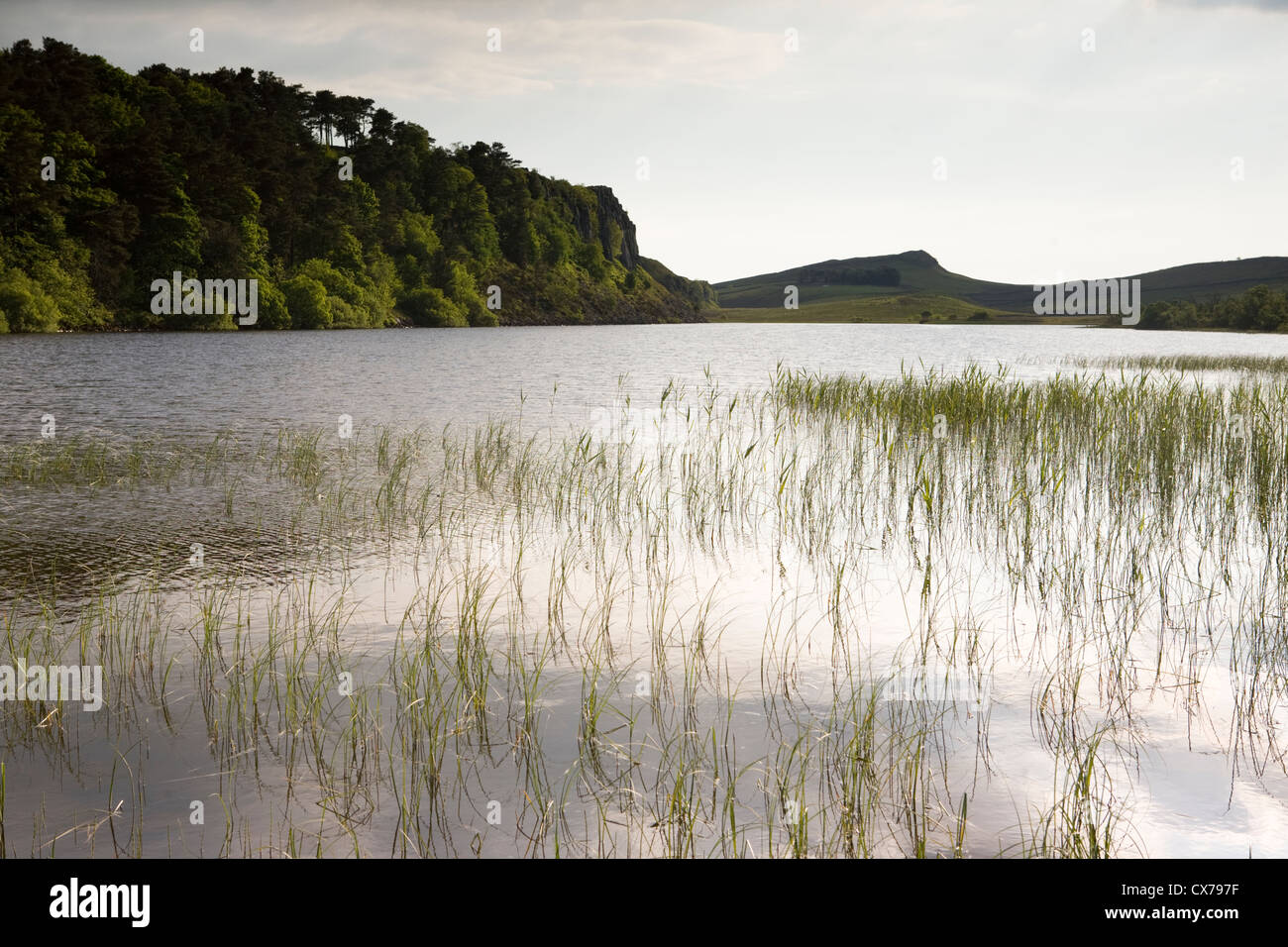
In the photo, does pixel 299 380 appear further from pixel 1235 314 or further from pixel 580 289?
pixel 580 289

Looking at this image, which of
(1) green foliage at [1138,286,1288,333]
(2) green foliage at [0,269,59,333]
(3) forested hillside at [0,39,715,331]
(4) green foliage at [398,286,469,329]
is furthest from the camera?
(4) green foliage at [398,286,469,329]

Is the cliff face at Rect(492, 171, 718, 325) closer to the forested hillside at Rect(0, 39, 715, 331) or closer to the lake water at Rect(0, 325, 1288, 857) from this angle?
the forested hillside at Rect(0, 39, 715, 331)

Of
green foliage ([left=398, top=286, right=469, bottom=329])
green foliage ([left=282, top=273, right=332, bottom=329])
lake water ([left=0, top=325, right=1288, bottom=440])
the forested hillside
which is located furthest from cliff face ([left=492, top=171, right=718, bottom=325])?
lake water ([left=0, top=325, right=1288, bottom=440])

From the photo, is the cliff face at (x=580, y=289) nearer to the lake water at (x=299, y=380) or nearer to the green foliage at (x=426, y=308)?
the green foliage at (x=426, y=308)

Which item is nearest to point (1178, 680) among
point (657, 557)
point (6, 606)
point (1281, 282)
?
point (657, 557)

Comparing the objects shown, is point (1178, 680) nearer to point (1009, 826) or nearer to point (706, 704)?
point (1009, 826)

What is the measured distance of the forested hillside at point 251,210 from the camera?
59.3m

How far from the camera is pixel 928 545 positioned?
9.06 metres

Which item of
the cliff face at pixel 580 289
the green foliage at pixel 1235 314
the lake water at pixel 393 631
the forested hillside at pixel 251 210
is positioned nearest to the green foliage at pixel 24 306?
the forested hillside at pixel 251 210

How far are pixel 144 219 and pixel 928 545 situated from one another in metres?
75.5

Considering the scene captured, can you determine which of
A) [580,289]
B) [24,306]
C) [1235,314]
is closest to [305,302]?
[24,306]

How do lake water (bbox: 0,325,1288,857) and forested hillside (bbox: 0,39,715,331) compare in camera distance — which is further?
forested hillside (bbox: 0,39,715,331)

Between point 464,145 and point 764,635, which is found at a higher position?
point 464,145

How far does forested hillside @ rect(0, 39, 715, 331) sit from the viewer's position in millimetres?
59344
